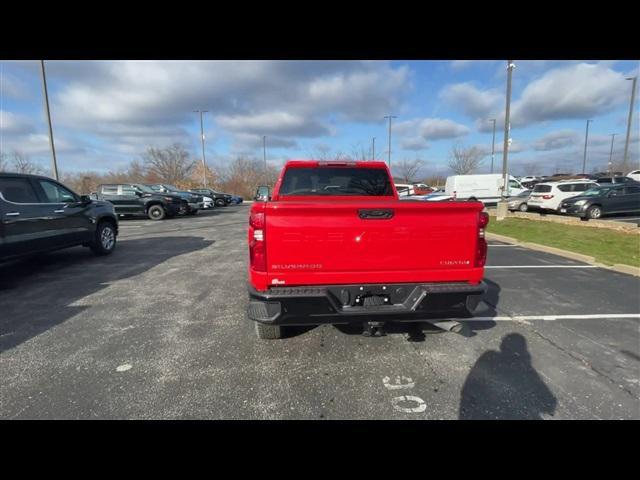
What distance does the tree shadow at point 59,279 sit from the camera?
4.18m

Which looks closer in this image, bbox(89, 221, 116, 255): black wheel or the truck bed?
the truck bed

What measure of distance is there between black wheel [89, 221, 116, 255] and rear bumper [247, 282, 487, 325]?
23.5 feet

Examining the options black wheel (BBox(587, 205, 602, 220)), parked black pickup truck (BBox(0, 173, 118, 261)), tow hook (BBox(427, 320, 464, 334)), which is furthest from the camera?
black wheel (BBox(587, 205, 602, 220))

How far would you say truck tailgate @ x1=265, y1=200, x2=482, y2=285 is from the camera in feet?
8.73

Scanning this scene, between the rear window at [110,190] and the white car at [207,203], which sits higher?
the rear window at [110,190]

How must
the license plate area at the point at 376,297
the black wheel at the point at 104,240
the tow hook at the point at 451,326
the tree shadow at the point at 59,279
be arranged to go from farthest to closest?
the black wheel at the point at 104,240 → the tree shadow at the point at 59,279 → the tow hook at the point at 451,326 → the license plate area at the point at 376,297

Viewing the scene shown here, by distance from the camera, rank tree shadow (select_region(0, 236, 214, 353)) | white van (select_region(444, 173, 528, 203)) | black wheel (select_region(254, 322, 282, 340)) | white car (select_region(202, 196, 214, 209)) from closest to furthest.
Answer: black wheel (select_region(254, 322, 282, 340)), tree shadow (select_region(0, 236, 214, 353)), white van (select_region(444, 173, 528, 203)), white car (select_region(202, 196, 214, 209))

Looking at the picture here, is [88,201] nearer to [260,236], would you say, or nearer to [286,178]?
[286,178]

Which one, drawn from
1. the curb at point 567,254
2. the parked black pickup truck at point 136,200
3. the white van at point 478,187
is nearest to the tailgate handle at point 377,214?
the curb at point 567,254

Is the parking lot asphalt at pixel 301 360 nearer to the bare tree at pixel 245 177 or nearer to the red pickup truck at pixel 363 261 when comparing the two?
the red pickup truck at pixel 363 261

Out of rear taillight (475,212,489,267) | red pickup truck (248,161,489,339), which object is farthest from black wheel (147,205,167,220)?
rear taillight (475,212,489,267)

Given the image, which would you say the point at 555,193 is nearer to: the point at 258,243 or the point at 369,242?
the point at 369,242

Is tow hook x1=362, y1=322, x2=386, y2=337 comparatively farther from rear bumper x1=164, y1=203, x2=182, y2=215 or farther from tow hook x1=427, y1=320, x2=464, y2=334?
rear bumper x1=164, y1=203, x2=182, y2=215
